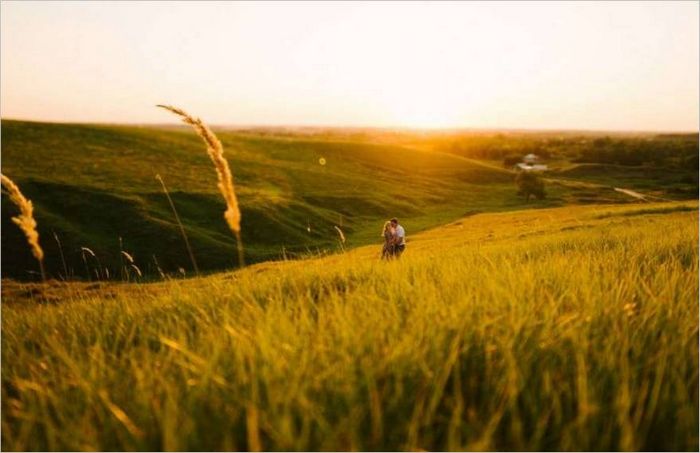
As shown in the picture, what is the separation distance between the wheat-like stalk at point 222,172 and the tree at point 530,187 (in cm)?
9963

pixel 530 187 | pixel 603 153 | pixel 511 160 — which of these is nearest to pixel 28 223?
pixel 530 187

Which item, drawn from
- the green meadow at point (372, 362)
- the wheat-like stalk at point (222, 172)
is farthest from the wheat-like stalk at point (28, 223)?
the wheat-like stalk at point (222, 172)

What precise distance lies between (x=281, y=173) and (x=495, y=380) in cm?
9318

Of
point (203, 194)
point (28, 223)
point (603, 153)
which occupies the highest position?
point (28, 223)

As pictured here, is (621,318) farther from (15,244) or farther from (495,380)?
(15,244)

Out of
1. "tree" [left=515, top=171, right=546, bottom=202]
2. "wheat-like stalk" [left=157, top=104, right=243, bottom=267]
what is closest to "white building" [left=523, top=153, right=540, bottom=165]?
"tree" [left=515, top=171, right=546, bottom=202]

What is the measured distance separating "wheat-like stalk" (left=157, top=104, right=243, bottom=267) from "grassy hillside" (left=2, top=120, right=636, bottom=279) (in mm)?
36445

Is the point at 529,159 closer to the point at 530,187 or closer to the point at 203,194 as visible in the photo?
the point at 530,187

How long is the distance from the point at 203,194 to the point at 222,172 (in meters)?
73.6

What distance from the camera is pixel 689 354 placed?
2.84 metres

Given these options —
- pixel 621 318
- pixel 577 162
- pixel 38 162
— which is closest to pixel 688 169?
pixel 577 162

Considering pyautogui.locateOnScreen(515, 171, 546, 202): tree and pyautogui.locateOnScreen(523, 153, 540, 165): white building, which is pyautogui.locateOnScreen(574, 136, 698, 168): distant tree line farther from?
pyautogui.locateOnScreen(515, 171, 546, 202): tree

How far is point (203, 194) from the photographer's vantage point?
74500 millimetres

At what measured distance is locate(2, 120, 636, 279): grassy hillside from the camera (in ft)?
194
